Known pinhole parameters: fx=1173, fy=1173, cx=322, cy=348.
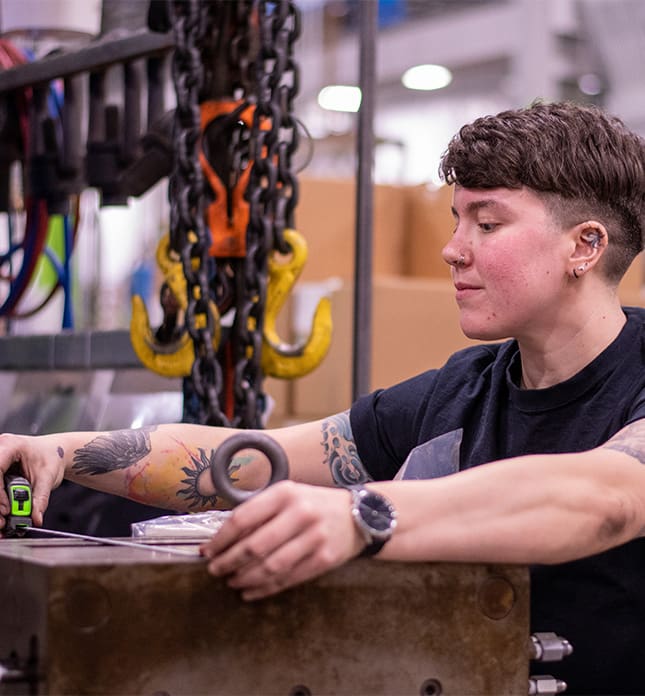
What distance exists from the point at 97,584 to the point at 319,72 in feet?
24.2

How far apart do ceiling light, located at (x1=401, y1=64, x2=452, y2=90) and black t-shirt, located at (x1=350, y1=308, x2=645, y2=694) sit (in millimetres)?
5890

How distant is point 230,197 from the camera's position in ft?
6.42

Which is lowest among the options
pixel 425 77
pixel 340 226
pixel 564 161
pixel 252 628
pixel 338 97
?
pixel 252 628

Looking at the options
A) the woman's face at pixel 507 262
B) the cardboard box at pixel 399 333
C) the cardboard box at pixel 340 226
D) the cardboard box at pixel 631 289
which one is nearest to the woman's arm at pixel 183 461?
the woman's face at pixel 507 262

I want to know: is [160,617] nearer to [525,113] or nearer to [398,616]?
[398,616]

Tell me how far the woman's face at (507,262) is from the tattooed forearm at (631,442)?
0.21 meters

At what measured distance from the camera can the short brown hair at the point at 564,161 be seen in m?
1.25

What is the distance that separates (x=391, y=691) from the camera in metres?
0.91

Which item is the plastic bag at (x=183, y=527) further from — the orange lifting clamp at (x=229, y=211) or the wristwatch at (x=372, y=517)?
the orange lifting clamp at (x=229, y=211)

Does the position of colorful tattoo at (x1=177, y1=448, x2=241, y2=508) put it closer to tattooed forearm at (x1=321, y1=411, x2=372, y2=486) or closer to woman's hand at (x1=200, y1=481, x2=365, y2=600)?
tattooed forearm at (x1=321, y1=411, x2=372, y2=486)

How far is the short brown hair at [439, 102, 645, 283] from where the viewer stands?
4.09ft

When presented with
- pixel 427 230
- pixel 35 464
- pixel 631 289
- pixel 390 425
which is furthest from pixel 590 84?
pixel 35 464

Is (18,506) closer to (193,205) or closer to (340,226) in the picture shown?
(193,205)

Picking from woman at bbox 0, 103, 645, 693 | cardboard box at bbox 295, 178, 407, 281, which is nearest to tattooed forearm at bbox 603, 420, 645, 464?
woman at bbox 0, 103, 645, 693
